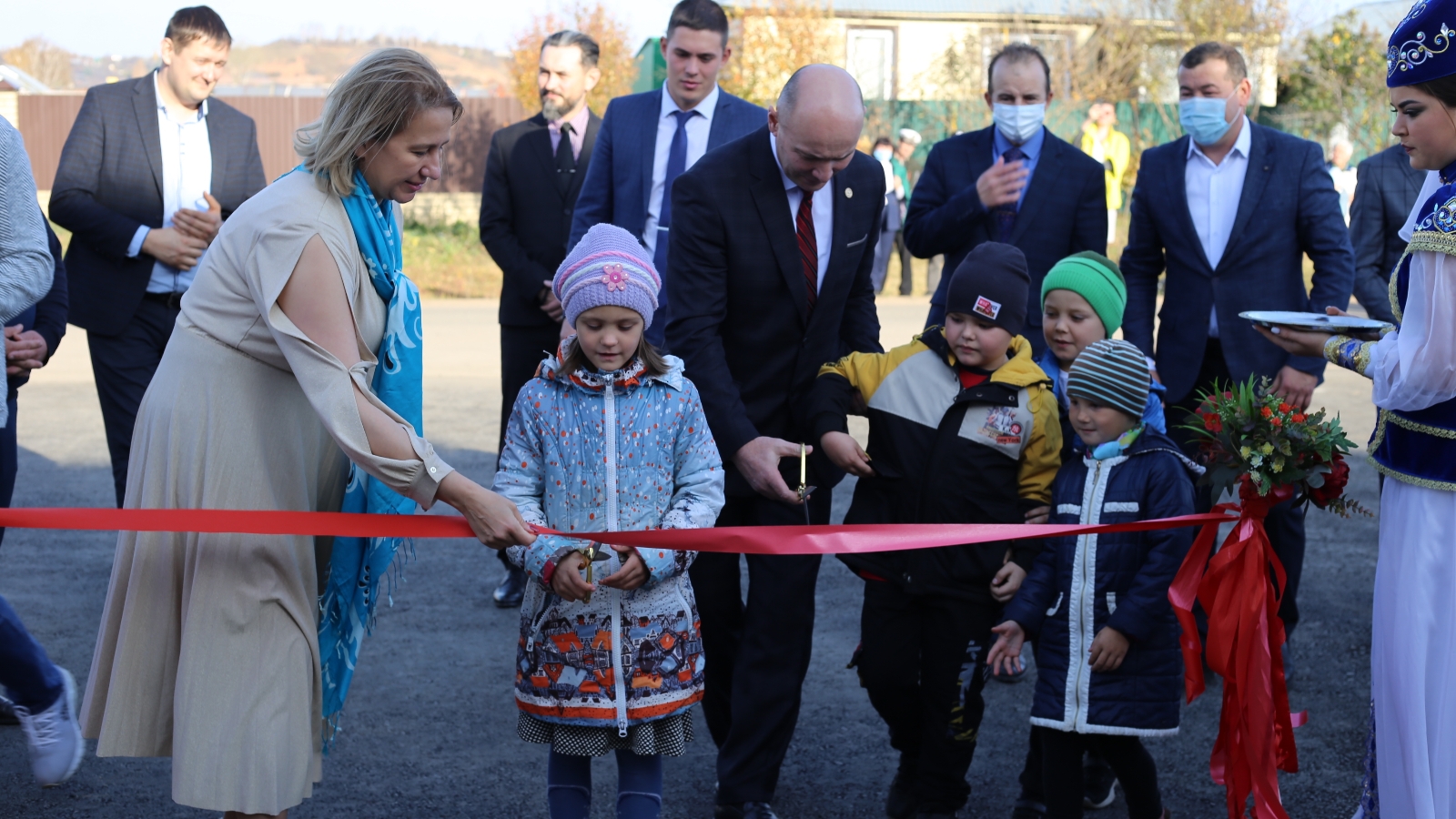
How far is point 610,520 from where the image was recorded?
3557 millimetres

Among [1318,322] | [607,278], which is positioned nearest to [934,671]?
[1318,322]

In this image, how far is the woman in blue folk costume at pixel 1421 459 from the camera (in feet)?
9.89

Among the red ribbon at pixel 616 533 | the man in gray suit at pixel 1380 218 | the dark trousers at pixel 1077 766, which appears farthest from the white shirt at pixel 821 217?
the man in gray suit at pixel 1380 218

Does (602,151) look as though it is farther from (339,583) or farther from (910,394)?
(339,583)

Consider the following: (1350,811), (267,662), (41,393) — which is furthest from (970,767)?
(41,393)

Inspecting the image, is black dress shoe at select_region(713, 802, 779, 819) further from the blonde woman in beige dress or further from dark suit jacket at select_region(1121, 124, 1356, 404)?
dark suit jacket at select_region(1121, 124, 1356, 404)

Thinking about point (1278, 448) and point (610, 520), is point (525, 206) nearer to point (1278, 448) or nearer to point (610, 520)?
point (610, 520)

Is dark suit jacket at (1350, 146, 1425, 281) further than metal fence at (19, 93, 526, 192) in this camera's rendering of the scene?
No

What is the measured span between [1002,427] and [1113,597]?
0.61m

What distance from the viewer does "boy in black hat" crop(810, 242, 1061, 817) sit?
Result: 405 centimetres

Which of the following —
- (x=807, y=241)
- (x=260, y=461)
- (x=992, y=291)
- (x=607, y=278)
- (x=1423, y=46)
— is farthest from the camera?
(x=807, y=241)

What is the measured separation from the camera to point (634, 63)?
124 ft

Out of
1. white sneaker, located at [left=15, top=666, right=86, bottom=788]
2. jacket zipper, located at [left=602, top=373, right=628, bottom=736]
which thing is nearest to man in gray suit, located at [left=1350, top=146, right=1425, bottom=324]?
jacket zipper, located at [left=602, top=373, right=628, bottom=736]

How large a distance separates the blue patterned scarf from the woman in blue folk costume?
238 centimetres
